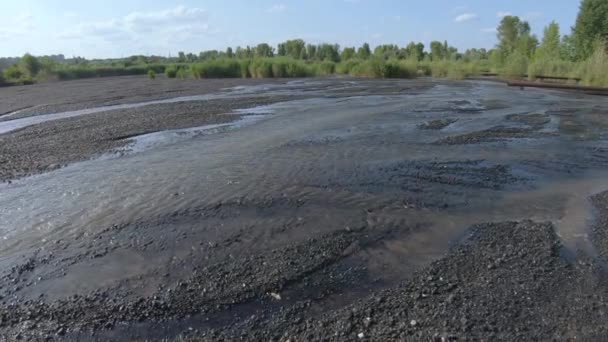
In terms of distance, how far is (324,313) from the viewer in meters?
5.00

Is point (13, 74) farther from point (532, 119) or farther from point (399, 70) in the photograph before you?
point (532, 119)

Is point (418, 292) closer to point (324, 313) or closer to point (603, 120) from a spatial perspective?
point (324, 313)

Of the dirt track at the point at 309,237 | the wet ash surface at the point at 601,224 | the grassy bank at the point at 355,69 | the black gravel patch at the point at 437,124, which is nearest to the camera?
the dirt track at the point at 309,237

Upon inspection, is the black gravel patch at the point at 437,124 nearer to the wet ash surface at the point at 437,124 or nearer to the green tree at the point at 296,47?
the wet ash surface at the point at 437,124

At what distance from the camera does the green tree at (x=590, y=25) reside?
4534cm

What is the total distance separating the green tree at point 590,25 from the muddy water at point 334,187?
36.8 m

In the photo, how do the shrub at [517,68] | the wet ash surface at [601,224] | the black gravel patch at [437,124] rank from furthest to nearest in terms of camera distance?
the shrub at [517,68]
the black gravel patch at [437,124]
the wet ash surface at [601,224]

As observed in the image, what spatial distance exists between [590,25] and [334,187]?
166 ft

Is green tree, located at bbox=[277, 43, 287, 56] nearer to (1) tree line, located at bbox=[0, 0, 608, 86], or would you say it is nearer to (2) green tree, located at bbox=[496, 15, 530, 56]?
(1) tree line, located at bbox=[0, 0, 608, 86]

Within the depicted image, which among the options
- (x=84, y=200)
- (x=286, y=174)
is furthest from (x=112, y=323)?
(x=286, y=174)

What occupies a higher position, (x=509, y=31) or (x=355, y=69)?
(x=509, y=31)

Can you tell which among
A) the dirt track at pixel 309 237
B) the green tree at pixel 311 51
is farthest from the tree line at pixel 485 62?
the dirt track at pixel 309 237

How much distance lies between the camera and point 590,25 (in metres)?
46.4

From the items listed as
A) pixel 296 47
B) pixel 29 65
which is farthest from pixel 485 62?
pixel 29 65
